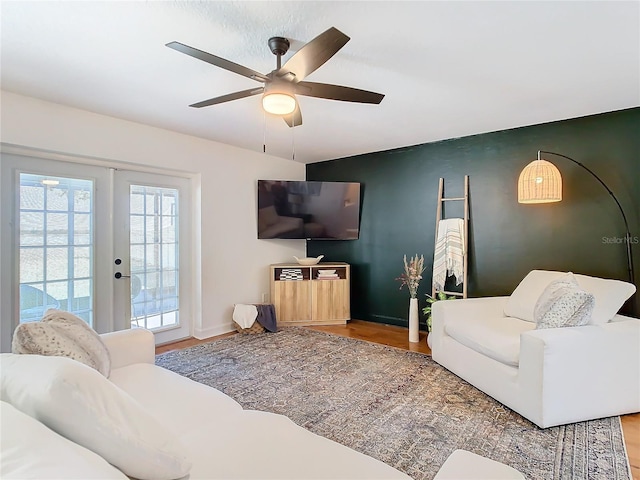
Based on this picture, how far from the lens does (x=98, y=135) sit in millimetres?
3273

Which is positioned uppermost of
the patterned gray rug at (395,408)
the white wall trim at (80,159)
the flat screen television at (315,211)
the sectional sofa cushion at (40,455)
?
the white wall trim at (80,159)

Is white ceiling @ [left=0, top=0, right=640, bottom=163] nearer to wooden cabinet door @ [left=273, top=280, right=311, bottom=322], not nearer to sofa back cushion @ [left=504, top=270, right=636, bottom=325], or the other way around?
sofa back cushion @ [left=504, top=270, right=636, bottom=325]

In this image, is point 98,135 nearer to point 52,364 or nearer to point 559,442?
point 52,364

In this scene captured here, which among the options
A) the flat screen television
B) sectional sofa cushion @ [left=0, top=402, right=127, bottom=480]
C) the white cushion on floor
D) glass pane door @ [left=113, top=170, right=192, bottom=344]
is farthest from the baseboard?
sectional sofa cushion @ [left=0, top=402, right=127, bottom=480]

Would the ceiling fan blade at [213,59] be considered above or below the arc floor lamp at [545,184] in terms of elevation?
above

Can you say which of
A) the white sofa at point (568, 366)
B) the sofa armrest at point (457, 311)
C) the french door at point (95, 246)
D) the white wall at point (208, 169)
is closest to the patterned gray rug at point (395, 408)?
the white sofa at point (568, 366)

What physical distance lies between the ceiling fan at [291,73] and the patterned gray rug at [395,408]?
2.02 meters

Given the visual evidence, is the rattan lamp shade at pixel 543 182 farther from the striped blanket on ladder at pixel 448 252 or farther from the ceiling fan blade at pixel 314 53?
the ceiling fan blade at pixel 314 53

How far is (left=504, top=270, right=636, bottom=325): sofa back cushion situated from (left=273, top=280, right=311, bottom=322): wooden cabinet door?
7.93 ft

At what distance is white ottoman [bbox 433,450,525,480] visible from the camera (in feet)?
3.14

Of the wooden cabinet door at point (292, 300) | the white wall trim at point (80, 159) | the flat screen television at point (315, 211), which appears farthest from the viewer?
the flat screen television at point (315, 211)

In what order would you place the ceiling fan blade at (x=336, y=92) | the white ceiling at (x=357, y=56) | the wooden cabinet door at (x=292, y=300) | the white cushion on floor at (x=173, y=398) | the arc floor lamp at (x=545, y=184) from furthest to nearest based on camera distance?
the wooden cabinet door at (x=292, y=300) → the arc floor lamp at (x=545, y=184) → the ceiling fan blade at (x=336, y=92) → the white ceiling at (x=357, y=56) → the white cushion on floor at (x=173, y=398)

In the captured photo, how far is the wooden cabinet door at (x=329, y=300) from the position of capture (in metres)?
4.71

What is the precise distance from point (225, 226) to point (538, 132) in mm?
3674
